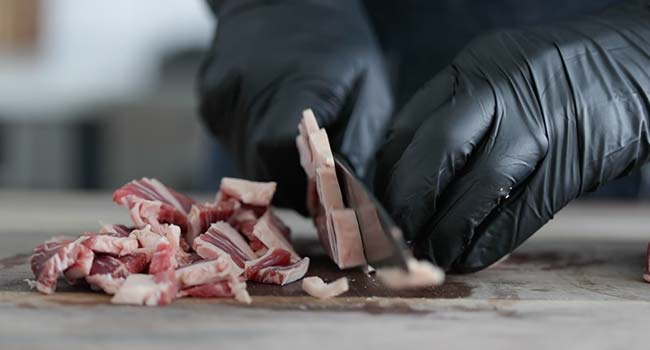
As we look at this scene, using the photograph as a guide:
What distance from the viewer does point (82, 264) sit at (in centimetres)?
157

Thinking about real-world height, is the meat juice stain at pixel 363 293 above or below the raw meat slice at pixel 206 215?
below

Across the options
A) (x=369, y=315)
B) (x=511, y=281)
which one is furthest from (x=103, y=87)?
(x=369, y=315)

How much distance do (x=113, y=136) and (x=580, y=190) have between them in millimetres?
5565

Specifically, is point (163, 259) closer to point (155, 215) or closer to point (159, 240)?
point (159, 240)

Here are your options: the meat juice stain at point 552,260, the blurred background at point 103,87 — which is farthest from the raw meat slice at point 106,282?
the blurred background at point 103,87

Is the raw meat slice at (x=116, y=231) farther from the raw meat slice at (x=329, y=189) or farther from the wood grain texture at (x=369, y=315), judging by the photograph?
the raw meat slice at (x=329, y=189)

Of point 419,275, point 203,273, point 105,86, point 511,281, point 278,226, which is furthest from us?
point 105,86

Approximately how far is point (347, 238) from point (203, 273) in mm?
325

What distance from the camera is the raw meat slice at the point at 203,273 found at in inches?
61.0

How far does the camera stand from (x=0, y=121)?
669 centimetres

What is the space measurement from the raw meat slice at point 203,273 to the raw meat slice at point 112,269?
0.40 feet

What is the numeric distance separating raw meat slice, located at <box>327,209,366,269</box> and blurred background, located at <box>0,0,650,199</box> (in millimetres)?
4964

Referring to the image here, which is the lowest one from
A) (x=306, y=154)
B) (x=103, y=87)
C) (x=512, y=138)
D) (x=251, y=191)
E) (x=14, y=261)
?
(x=103, y=87)

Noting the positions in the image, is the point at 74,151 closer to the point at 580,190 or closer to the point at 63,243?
the point at 63,243
